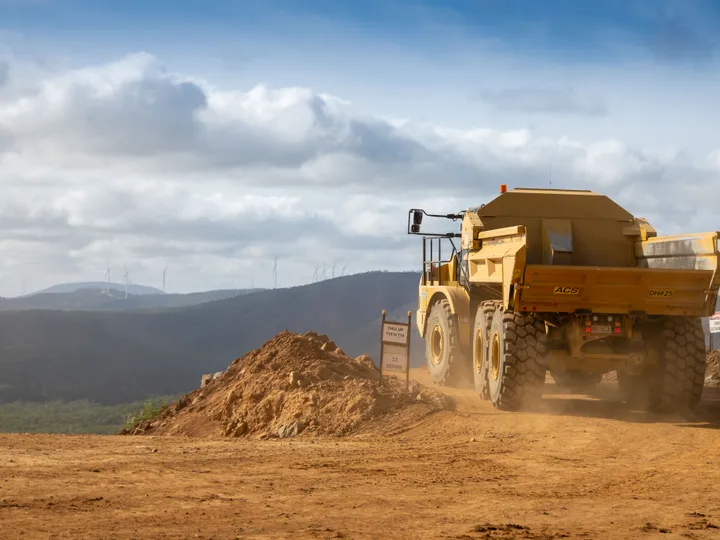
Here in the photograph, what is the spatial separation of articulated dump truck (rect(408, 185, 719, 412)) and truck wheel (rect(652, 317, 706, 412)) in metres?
0.02

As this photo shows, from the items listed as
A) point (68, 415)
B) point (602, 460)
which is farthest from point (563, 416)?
point (68, 415)

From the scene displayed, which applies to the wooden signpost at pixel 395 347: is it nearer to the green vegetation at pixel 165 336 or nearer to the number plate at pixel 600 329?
the number plate at pixel 600 329

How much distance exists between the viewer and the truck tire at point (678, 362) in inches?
639

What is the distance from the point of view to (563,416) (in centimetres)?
1628

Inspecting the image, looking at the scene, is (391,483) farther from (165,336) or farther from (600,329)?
(165,336)

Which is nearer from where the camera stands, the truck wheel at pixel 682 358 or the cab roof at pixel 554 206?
the truck wheel at pixel 682 358

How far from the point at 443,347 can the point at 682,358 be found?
18.8 ft

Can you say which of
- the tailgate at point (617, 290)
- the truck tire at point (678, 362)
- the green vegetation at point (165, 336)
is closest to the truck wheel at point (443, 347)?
the truck tire at point (678, 362)

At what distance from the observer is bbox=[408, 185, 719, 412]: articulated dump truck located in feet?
50.6

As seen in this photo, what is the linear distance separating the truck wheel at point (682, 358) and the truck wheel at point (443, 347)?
4.87 metres

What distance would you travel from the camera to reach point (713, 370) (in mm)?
25391

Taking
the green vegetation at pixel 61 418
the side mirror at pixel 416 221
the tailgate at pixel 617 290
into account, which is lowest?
the green vegetation at pixel 61 418

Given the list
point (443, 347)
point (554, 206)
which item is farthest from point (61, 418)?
point (554, 206)

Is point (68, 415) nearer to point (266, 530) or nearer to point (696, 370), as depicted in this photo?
point (696, 370)
